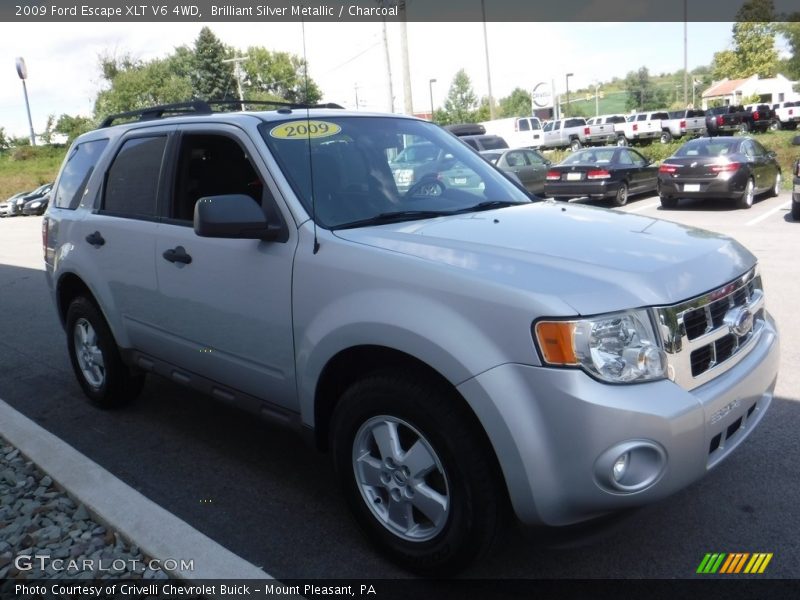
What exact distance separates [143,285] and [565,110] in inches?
4637

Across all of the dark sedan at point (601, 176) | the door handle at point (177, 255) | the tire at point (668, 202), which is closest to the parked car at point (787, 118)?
the dark sedan at point (601, 176)

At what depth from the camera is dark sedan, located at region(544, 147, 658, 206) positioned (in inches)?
640

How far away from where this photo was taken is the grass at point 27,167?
5531 cm

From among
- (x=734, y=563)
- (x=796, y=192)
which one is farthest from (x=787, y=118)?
(x=734, y=563)

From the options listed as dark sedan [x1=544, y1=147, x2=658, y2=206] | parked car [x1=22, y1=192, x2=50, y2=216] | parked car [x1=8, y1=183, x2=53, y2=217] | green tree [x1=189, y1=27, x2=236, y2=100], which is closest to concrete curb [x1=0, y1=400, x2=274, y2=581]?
dark sedan [x1=544, y1=147, x2=658, y2=206]

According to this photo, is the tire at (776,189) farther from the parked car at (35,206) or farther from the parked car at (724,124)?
the parked car at (35,206)

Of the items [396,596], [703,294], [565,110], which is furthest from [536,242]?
[565,110]

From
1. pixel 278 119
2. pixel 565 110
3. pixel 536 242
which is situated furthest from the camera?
pixel 565 110

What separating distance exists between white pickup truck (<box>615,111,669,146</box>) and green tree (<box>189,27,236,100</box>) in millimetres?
33400

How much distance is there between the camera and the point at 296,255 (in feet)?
10.5

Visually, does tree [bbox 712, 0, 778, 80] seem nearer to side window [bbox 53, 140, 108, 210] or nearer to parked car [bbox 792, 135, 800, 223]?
parked car [bbox 792, 135, 800, 223]

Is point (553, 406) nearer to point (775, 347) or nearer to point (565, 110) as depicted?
point (775, 347)
